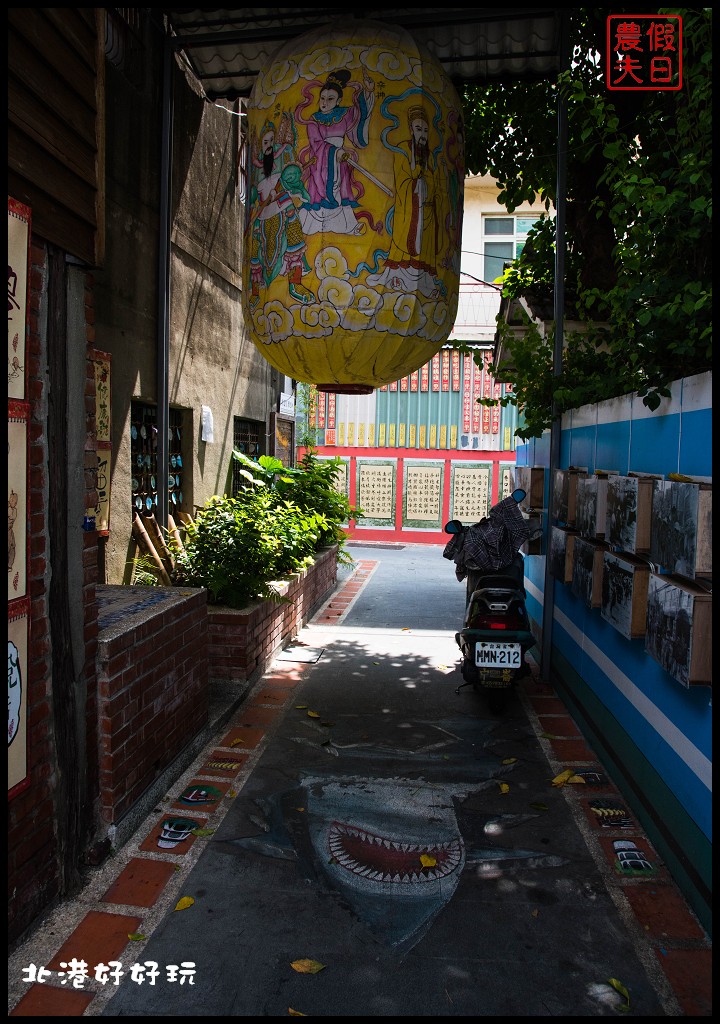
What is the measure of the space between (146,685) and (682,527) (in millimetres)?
2792

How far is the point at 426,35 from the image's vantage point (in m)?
6.25

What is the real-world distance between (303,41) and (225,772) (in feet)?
14.0

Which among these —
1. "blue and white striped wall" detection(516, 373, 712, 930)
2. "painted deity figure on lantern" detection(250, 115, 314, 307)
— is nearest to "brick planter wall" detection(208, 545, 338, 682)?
"blue and white striped wall" detection(516, 373, 712, 930)

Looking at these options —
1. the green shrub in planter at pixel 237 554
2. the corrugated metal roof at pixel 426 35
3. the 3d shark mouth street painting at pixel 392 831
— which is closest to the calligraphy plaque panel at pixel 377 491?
the green shrub in planter at pixel 237 554

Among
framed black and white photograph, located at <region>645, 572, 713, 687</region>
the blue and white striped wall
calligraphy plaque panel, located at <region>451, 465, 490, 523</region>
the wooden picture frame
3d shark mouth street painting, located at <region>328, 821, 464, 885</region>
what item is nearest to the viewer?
framed black and white photograph, located at <region>645, 572, 713, 687</region>

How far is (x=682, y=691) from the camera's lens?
3.28m

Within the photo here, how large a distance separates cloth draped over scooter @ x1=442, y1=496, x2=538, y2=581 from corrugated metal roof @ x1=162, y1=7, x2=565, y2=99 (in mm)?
3792

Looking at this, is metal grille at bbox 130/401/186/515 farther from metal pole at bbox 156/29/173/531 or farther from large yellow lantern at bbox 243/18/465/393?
large yellow lantern at bbox 243/18/465/393

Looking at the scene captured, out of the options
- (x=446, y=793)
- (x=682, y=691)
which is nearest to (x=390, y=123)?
(x=682, y=691)

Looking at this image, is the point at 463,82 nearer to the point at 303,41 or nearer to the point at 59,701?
the point at 303,41

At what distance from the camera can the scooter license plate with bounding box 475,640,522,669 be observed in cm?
536

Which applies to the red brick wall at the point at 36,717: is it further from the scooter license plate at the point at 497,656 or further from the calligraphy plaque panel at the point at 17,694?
the scooter license plate at the point at 497,656

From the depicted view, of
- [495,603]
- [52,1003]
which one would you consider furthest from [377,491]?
[52,1003]

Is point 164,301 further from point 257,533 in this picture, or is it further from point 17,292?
point 17,292
